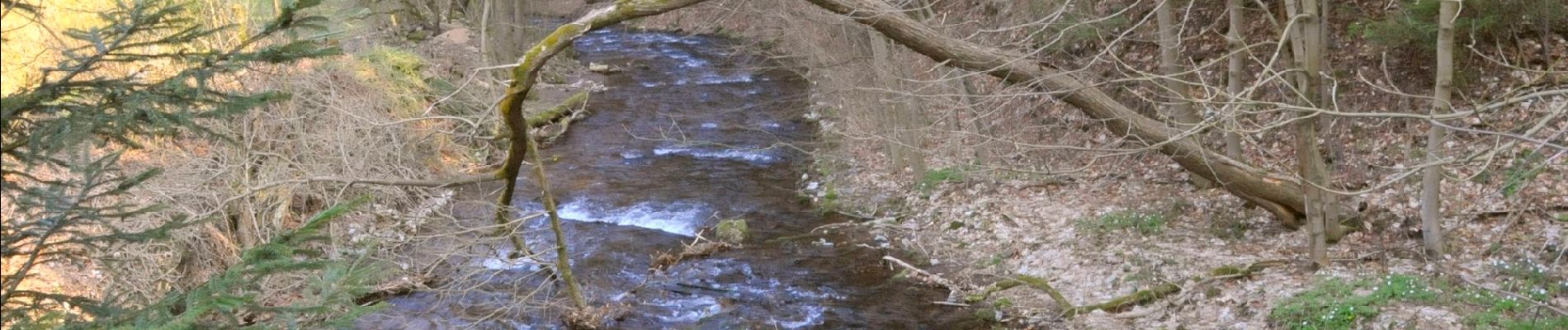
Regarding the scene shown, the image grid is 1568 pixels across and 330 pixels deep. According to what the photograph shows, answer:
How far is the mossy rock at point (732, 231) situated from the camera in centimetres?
1216

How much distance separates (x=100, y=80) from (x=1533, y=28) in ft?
37.4

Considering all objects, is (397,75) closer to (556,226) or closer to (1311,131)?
(556,226)

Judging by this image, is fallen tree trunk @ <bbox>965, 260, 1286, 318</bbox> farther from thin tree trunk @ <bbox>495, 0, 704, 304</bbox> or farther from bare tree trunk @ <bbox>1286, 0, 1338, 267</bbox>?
thin tree trunk @ <bbox>495, 0, 704, 304</bbox>

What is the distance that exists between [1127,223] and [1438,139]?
336cm

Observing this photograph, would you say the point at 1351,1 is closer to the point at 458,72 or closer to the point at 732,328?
the point at 732,328

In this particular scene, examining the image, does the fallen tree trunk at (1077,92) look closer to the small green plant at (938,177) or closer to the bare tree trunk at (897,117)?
the bare tree trunk at (897,117)

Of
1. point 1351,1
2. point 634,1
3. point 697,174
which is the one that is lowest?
point 697,174

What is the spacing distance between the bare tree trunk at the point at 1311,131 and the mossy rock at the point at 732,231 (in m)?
5.81

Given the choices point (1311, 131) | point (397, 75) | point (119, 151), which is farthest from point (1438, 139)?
point (397, 75)

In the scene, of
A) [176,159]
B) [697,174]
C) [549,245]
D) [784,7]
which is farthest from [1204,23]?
[176,159]

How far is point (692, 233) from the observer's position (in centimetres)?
1258

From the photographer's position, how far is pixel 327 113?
13.4 m

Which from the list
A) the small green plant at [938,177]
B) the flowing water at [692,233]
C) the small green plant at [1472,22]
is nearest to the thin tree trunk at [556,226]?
the flowing water at [692,233]

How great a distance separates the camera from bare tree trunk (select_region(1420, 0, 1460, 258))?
694cm
